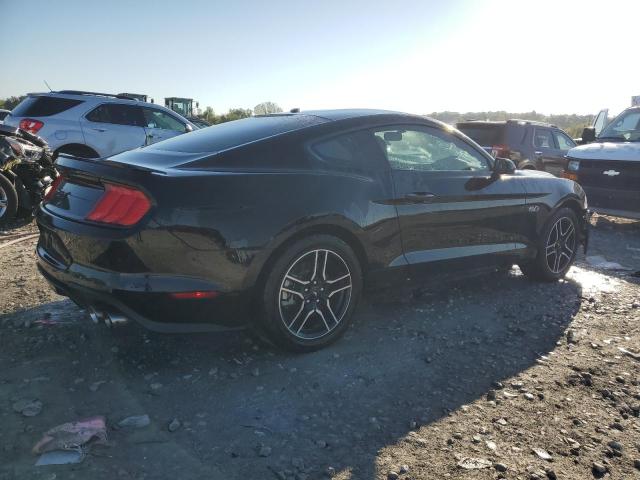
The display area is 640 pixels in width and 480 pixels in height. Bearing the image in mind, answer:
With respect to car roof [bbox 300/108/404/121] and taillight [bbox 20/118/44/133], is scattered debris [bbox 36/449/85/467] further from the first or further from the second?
taillight [bbox 20/118/44/133]

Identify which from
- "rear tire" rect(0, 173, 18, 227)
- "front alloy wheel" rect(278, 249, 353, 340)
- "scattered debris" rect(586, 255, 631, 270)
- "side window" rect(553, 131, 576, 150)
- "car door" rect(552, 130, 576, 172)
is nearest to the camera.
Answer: "front alloy wheel" rect(278, 249, 353, 340)

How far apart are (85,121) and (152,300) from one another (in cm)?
774

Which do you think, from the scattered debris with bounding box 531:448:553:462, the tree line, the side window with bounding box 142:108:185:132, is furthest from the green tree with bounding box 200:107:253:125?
the scattered debris with bounding box 531:448:553:462

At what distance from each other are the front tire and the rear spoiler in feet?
3.10

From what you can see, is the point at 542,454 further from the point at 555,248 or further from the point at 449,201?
the point at 555,248

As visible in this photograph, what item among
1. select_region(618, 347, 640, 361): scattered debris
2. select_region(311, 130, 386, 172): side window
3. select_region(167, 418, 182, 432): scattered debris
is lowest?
select_region(618, 347, 640, 361): scattered debris

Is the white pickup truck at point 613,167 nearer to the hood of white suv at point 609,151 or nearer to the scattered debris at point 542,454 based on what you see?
the hood of white suv at point 609,151

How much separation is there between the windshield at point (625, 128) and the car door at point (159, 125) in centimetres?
800

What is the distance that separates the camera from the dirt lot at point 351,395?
8.06 ft

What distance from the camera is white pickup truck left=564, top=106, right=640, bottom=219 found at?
7.68m

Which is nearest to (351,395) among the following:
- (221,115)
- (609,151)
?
(609,151)

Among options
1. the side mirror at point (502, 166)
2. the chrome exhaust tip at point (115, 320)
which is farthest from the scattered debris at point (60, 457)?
the side mirror at point (502, 166)

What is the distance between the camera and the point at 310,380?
3205 millimetres

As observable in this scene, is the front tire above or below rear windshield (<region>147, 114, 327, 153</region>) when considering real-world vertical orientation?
below
